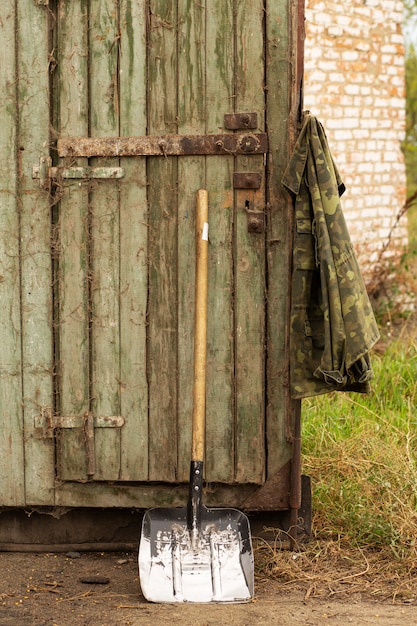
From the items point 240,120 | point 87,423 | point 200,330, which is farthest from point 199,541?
point 240,120

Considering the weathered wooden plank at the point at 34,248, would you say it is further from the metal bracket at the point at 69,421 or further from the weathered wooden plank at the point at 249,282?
the weathered wooden plank at the point at 249,282

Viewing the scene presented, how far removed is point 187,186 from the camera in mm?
3627

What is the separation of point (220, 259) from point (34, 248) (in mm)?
781

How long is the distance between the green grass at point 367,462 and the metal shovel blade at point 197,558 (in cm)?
59

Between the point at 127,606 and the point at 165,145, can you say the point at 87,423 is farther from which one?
the point at 165,145

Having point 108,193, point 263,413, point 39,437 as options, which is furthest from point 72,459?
point 108,193

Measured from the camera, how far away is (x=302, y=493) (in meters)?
3.87

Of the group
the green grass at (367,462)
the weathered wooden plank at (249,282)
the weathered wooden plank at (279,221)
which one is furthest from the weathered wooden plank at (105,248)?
the green grass at (367,462)

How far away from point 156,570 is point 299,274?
128cm

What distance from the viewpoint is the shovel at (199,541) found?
336cm

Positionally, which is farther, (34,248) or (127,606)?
(34,248)

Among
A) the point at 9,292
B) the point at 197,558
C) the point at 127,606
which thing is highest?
the point at 9,292

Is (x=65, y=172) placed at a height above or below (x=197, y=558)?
above

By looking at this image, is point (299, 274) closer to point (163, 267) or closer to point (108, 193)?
point (163, 267)
